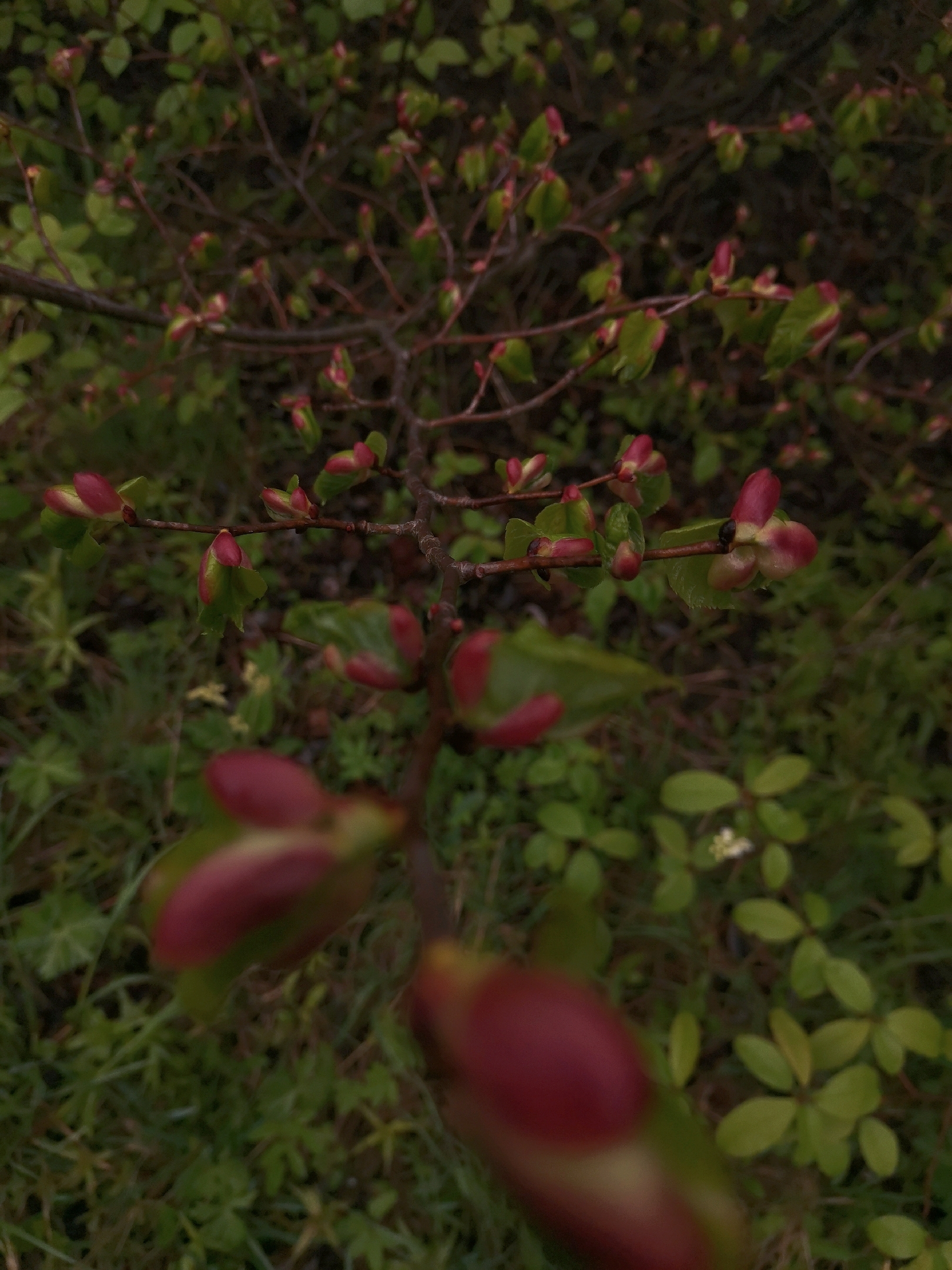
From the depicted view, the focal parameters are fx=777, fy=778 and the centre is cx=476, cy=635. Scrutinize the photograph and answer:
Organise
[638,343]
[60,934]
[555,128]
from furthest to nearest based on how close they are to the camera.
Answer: [60,934] → [555,128] → [638,343]

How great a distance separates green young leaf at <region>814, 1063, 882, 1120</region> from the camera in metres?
0.93

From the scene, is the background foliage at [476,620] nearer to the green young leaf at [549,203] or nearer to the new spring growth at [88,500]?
the green young leaf at [549,203]

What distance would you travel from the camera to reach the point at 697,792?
112cm

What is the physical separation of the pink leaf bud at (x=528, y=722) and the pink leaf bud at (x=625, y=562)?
15 centimetres

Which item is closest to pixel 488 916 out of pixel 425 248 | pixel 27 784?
pixel 27 784

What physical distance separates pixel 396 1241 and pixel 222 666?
102 centimetres

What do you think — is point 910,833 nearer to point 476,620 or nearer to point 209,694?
point 476,620

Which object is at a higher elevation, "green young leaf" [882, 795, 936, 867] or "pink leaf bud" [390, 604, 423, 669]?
"pink leaf bud" [390, 604, 423, 669]

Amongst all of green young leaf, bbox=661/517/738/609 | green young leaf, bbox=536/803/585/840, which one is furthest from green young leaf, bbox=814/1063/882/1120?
green young leaf, bbox=661/517/738/609

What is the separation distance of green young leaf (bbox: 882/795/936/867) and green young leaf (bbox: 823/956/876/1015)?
0.19 meters

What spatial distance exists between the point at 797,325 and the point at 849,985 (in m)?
0.81

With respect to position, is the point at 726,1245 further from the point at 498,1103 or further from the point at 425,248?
the point at 425,248

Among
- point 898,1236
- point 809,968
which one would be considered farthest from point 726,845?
point 898,1236

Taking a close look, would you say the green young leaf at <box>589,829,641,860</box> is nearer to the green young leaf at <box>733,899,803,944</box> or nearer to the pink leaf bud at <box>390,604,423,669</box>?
the green young leaf at <box>733,899,803,944</box>
